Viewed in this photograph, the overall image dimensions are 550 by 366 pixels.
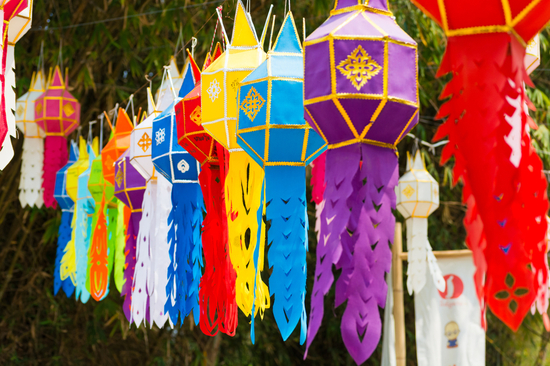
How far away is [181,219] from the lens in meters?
1.50

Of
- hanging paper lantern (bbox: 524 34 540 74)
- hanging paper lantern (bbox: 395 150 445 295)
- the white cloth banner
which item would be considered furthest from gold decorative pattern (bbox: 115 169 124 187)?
the white cloth banner

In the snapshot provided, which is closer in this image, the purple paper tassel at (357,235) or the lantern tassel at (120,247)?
the purple paper tassel at (357,235)

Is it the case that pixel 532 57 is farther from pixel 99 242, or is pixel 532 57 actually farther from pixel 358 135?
pixel 99 242

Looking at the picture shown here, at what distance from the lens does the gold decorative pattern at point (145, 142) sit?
1.71 metres

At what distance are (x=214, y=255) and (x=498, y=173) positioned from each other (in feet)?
2.57

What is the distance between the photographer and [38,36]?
3584 mm

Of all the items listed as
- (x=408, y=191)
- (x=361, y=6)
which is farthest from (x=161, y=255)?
(x=408, y=191)

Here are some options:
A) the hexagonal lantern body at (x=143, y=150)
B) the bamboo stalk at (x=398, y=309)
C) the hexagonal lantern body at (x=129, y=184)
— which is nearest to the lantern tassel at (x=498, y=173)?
the hexagonal lantern body at (x=143, y=150)

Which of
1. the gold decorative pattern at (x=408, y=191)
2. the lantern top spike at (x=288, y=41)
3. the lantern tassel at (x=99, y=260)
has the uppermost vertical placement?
the lantern top spike at (x=288, y=41)

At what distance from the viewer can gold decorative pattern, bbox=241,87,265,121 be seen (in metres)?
1.18

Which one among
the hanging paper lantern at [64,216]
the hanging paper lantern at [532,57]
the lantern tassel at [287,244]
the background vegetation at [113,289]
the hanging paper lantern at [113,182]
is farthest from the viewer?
the background vegetation at [113,289]

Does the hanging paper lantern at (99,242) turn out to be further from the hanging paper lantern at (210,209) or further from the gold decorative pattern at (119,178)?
the hanging paper lantern at (210,209)

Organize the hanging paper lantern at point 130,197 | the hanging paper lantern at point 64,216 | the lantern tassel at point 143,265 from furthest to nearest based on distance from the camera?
the hanging paper lantern at point 64,216
the hanging paper lantern at point 130,197
the lantern tassel at point 143,265

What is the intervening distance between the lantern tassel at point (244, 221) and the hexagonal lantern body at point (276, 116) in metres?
0.10
